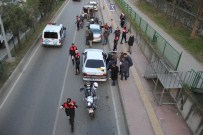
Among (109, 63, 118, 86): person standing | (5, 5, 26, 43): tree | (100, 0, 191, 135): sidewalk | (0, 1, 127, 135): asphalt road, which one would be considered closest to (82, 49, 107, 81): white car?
(109, 63, 118, 86): person standing

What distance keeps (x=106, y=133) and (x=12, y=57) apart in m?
10.5

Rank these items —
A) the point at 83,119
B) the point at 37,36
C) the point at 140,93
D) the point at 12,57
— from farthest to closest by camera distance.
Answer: the point at 37,36
the point at 12,57
the point at 140,93
the point at 83,119

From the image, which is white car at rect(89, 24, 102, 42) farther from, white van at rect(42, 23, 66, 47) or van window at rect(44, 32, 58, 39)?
van window at rect(44, 32, 58, 39)

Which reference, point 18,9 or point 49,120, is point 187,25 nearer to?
point 18,9

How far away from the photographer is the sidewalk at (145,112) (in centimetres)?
1074

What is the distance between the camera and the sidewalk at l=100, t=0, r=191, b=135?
10.7 meters

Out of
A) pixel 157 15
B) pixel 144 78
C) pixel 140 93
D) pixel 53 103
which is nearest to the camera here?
pixel 53 103

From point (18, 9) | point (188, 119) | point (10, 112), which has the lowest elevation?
point (10, 112)

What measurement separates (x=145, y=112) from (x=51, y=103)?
4.96m

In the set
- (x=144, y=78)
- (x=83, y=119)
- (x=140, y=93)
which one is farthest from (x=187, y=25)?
(x=83, y=119)

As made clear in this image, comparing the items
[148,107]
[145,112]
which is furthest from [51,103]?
[148,107]

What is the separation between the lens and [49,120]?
37.6 ft

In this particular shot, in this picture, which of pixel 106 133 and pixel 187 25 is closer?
pixel 106 133

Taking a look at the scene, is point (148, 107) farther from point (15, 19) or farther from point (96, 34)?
point (15, 19)
